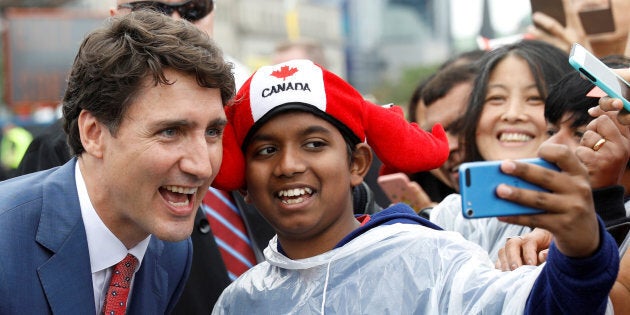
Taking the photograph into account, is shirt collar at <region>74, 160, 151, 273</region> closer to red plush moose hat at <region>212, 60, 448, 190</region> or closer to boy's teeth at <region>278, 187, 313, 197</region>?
red plush moose hat at <region>212, 60, 448, 190</region>

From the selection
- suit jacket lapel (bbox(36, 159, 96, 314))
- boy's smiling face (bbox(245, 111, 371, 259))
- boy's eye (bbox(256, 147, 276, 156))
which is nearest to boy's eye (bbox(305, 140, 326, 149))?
boy's smiling face (bbox(245, 111, 371, 259))

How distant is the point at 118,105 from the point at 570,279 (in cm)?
149

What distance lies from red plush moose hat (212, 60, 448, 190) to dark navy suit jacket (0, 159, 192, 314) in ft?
1.58

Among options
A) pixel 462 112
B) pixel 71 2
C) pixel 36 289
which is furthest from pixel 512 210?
pixel 71 2

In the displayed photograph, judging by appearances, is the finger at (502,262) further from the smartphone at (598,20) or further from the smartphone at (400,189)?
the smartphone at (598,20)

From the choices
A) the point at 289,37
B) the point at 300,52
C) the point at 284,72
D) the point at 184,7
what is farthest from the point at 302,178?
the point at 289,37

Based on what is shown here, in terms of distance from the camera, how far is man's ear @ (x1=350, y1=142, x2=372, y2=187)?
3441mm

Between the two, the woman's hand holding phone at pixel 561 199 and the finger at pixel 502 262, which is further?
the finger at pixel 502 262

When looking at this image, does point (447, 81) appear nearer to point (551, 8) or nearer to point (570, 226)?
point (551, 8)

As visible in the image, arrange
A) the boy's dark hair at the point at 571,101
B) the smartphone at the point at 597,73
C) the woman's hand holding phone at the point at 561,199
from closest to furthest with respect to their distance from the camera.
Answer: the woman's hand holding phone at the point at 561,199 < the smartphone at the point at 597,73 < the boy's dark hair at the point at 571,101

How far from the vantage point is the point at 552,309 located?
8.11ft

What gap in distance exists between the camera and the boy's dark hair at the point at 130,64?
3172 millimetres

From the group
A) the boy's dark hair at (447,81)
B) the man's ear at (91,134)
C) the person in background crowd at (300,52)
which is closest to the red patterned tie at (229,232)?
the man's ear at (91,134)

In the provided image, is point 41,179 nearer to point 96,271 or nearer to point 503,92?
point 96,271
